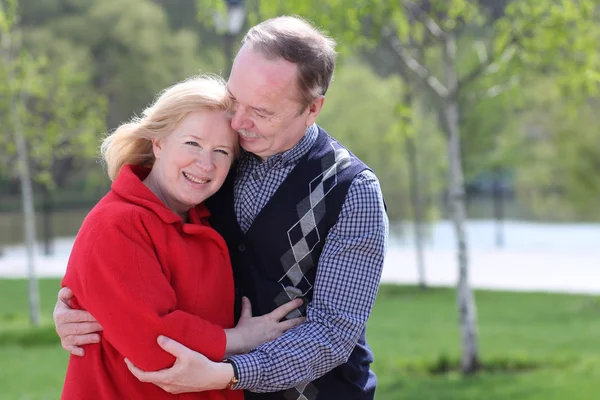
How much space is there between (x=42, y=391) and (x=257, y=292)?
5809mm

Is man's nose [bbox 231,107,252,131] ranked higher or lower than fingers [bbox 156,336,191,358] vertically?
higher

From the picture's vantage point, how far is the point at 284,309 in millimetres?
2348

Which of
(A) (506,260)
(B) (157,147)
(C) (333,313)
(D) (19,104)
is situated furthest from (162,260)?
(A) (506,260)

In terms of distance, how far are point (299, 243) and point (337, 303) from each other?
201mm

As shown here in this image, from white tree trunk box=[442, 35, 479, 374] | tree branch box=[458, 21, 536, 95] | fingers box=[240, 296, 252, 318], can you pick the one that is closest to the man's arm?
fingers box=[240, 296, 252, 318]

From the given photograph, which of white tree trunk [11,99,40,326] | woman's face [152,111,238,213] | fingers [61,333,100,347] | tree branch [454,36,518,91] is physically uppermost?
tree branch [454,36,518,91]

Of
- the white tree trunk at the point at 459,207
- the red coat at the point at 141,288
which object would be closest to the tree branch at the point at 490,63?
the white tree trunk at the point at 459,207

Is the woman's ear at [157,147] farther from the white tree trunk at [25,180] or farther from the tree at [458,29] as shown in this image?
the white tree trunk at [25,180]

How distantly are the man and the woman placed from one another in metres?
0.05

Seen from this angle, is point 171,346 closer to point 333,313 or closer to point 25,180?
point 333,313

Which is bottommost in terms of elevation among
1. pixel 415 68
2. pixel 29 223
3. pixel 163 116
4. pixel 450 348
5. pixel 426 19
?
pixel 450 348

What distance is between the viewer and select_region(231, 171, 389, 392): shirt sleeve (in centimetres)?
220

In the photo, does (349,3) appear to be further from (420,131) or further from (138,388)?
(420,131)

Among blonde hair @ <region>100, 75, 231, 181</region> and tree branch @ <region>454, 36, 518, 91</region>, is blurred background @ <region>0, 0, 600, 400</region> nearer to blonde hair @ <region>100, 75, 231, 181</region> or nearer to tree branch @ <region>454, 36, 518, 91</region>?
tree branch @ <region>454, 36, 518, 91</region>
